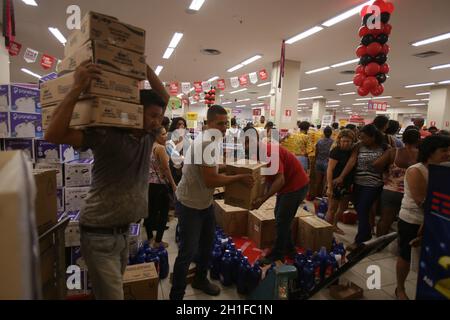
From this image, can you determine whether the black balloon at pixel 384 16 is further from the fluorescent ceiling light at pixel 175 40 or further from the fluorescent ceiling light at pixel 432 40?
the fluorescent ceiling light at pixel 175 40

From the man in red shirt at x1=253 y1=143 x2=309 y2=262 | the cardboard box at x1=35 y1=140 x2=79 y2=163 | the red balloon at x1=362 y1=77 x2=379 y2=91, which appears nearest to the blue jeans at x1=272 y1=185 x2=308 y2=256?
the man in red shirt at x1=253 y1=143 x2=309 y2=262

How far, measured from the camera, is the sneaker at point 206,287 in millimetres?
2547

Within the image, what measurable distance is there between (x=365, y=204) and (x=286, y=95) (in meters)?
6.17

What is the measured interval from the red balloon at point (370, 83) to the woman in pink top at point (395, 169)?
6.02 ft

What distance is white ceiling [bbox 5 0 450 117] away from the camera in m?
5.04

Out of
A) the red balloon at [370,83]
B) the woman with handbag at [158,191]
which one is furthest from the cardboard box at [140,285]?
the red balloon at [370,83]

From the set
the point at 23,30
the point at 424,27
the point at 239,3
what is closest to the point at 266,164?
the point at 239,3

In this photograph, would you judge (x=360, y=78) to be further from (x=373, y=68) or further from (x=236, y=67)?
(x=236, y=67)

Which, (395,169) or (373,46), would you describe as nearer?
(395,169)

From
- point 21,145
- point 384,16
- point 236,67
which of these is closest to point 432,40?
point 384,16

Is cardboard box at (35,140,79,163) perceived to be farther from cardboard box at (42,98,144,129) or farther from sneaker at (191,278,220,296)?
sneaker at (191,278,220,296)

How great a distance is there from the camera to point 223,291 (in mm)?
2660

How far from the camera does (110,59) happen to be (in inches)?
52.3
